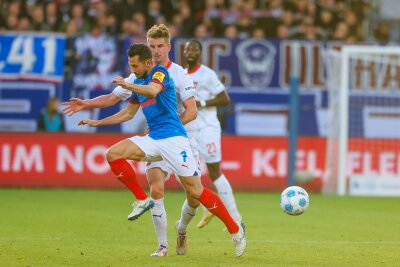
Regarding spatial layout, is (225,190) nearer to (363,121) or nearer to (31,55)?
(31,55)

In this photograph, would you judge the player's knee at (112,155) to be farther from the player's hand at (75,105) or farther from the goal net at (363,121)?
the goal net at (363,121)

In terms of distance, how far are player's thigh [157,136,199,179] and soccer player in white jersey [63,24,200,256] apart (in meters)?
0.45

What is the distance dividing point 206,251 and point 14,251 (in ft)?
6.42

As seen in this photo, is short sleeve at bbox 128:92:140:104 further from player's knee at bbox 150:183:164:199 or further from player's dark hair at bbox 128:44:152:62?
player's knee at bbox 150:183:164:199

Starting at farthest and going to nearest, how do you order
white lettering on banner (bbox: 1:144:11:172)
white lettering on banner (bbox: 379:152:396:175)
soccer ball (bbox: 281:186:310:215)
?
white lettering on banner (bbox: 379:152:396:175) → white lettering on banner (bbox: 1:144:11:172) → soccer ball (bbox: 281:186:310:215)

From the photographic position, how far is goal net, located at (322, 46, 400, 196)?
19.3 m

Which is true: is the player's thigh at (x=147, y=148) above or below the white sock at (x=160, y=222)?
above

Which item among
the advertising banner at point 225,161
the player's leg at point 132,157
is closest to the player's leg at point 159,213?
the player's leg at point 132,157

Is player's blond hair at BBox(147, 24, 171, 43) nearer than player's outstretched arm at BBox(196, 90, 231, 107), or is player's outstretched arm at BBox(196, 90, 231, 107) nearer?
player's blond hair at BBox(147, 24, 171, 43)

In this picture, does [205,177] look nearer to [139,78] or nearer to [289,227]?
[289,227]

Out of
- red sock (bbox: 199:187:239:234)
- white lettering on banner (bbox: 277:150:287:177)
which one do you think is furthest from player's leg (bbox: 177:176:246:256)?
white lettering on banner (bbox: 277:150:287:177)

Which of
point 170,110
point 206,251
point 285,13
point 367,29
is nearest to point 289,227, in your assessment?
point 206,251

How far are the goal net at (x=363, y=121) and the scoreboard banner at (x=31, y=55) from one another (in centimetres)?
545

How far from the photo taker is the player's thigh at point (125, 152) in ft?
31.4
